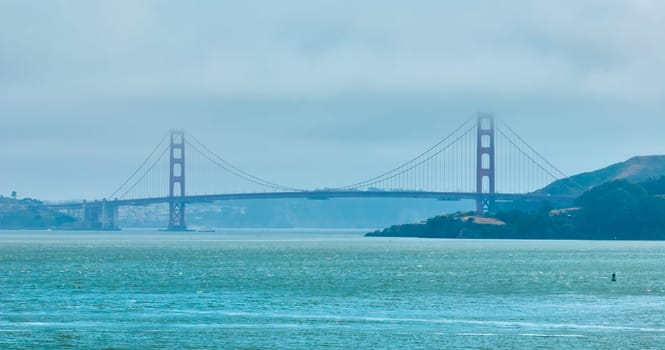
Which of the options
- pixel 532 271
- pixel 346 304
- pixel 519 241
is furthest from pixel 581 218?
pixel 346 304

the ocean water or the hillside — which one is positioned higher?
the hillside

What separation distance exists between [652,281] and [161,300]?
28.8 m

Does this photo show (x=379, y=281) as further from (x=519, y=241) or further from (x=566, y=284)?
(x=519, y=241)

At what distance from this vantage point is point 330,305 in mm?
57188

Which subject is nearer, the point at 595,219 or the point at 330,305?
the point at 330,305

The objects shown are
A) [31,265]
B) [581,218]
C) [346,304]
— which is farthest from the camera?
[581,218]

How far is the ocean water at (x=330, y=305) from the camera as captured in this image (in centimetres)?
4447

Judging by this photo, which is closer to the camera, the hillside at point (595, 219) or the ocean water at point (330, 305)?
the ocean water at point (330, 305)

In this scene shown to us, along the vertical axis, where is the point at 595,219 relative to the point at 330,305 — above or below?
above

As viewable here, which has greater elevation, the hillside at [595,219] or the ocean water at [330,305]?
the hillside at [595,219]

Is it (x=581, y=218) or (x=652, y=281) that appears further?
(x=581, y=218)

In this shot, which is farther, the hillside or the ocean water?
the hillside

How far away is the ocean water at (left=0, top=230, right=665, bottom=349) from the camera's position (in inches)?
1751

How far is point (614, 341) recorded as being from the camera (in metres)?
43.8
